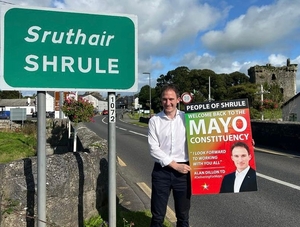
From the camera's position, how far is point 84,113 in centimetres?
1089

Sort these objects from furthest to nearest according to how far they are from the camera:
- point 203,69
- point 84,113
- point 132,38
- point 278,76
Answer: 1. point 203,69
2. point 278,76
3. point 84,113
4. point 132,38

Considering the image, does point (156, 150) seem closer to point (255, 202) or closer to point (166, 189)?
point (166, 189)

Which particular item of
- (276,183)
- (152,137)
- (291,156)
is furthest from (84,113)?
(152,137)

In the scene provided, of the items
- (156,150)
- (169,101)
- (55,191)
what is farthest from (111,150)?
(55,191)

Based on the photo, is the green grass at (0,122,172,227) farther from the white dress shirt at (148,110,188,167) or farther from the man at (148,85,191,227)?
the white dress shirt at (148,110,188,167)

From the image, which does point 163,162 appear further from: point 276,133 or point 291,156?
point 276,133

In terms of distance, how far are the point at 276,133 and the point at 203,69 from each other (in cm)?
7722

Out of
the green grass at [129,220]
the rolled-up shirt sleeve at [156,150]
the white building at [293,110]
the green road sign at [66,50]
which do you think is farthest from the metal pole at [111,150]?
the white building at [293,110]

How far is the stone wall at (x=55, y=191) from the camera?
10.8 ft

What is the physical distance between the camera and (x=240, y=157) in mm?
3334

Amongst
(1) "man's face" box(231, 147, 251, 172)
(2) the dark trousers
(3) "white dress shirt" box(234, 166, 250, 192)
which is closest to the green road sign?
(2) the dark trousers

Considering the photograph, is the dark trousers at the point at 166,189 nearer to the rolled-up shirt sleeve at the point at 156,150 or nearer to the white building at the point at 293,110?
the rolled-up shirt sleeve at the point at 156,150

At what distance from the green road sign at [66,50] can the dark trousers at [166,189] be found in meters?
1.07

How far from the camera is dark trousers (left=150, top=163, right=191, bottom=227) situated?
3.42m
